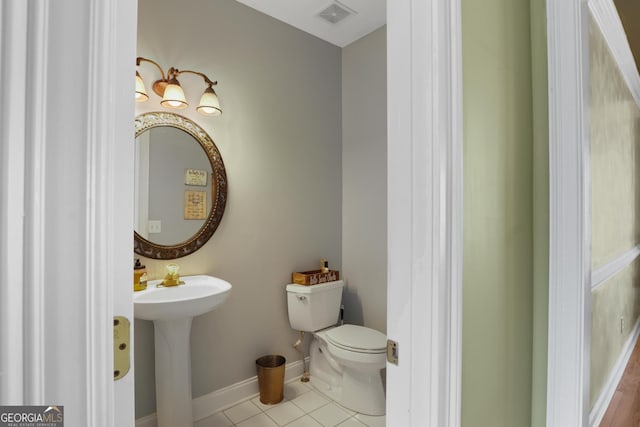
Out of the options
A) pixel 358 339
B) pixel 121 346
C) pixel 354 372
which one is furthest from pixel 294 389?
pixel 121 346

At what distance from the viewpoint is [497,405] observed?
96 cm

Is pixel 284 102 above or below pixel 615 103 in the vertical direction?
above

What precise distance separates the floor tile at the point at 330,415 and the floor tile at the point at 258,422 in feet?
0.89

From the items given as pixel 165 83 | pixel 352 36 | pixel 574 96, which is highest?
pixel 352 36

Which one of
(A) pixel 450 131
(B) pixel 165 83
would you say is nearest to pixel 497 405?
(A) pixel 450 131

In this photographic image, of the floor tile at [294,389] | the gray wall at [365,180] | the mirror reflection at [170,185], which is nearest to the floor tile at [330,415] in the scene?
the floor tile at [294,389]

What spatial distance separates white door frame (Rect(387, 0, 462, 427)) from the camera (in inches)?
29.0

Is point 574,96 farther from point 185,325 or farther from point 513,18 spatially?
point 185,325

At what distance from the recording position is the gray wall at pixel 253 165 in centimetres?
201

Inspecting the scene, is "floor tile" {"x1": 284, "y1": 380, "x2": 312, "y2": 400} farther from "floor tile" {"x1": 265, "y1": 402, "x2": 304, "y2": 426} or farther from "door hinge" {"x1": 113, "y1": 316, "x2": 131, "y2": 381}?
"door hinge" {"x1": 113, "y1": 316, "x2": 131, "y2": 381}

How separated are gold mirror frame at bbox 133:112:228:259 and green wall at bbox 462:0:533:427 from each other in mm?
1654

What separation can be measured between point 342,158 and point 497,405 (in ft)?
7.30

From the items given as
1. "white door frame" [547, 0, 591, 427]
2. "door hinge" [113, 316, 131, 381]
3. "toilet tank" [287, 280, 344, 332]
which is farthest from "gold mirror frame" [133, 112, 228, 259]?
"white door frame" [547, 0, 591, 427]

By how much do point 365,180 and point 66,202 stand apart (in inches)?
96.5
